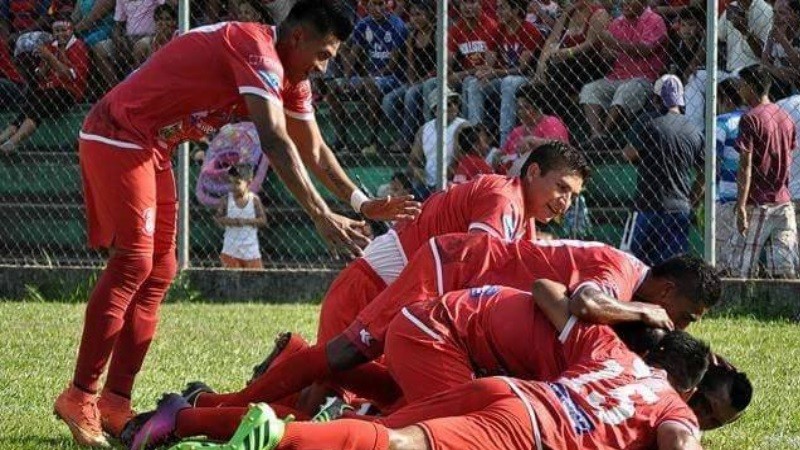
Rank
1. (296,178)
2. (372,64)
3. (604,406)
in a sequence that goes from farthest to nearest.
Result: (372,64)
(296,178)
(604,406)

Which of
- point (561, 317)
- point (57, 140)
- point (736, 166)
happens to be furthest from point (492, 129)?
point (561, 317)

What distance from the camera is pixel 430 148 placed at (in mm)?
12336

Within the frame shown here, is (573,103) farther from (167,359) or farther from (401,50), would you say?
(167,359)

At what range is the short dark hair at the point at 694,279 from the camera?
248 inches

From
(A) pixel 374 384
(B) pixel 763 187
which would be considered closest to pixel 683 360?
(A) pixel 374 384

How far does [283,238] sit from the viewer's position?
13.3 meters

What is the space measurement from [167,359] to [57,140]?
200 inches

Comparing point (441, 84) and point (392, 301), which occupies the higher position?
point (392, 301)

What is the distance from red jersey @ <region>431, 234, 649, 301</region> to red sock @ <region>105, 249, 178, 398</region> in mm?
1336

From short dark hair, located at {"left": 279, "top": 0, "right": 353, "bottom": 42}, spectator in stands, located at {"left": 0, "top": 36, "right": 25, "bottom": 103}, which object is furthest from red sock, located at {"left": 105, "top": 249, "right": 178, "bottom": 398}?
spectator in stands, located at {"left": 0, "top": 36, "right": 25, "bottom": 103}

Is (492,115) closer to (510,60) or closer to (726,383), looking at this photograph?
(510,60)

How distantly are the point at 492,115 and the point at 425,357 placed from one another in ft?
22.3

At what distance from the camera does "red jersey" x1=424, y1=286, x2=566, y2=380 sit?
5.86 metres

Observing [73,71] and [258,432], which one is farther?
[73,71]
